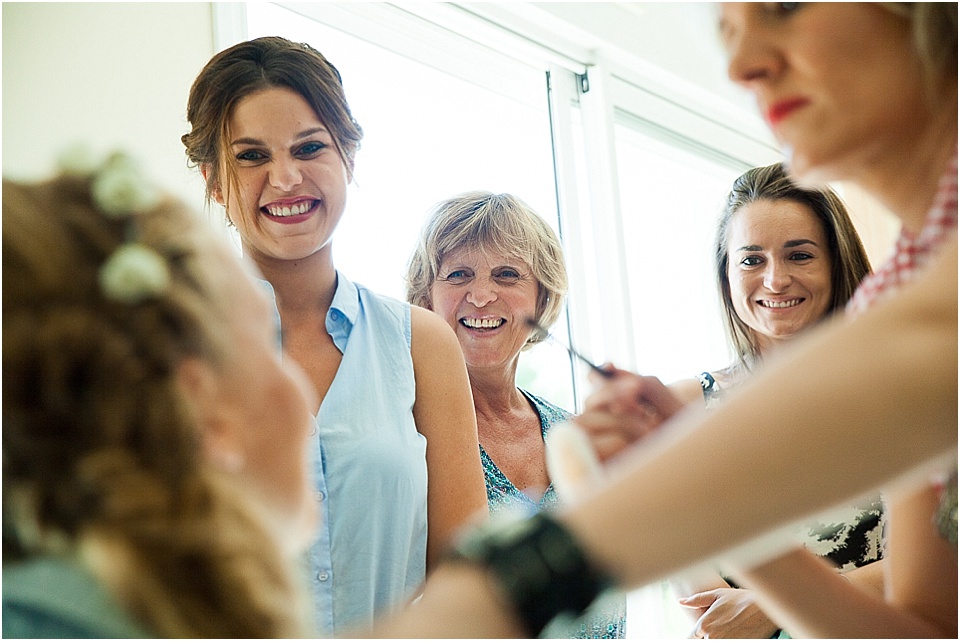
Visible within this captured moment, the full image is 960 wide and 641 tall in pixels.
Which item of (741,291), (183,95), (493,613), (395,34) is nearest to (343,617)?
(493,613)

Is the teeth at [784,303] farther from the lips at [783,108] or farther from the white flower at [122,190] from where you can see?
the white flower at [122,190]

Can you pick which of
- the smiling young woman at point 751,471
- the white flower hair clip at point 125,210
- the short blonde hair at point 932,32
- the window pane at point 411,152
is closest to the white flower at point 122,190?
the white flower hair clip at point 125,210

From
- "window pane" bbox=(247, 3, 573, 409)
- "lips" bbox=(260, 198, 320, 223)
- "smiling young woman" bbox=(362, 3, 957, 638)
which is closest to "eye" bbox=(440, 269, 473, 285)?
"window pane" bbox=(247, 3, 573, 409)

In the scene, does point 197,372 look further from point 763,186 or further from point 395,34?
point 395,34

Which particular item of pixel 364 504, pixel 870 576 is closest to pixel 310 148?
pixel 364 504

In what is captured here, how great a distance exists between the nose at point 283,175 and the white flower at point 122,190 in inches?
26.7

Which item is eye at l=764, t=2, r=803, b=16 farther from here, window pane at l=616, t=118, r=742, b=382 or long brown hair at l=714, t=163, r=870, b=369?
window pane at l=616, t=118, r=742, b=382

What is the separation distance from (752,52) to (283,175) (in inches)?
31.6

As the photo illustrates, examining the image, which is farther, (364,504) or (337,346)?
Answer: (337,346)

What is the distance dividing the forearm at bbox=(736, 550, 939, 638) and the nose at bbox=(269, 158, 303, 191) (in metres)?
0.81

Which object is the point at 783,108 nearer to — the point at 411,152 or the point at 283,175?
the point at 283,175

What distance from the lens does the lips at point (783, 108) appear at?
504 mm

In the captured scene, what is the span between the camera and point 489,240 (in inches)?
69.5

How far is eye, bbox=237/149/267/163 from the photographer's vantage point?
4.04 ft
